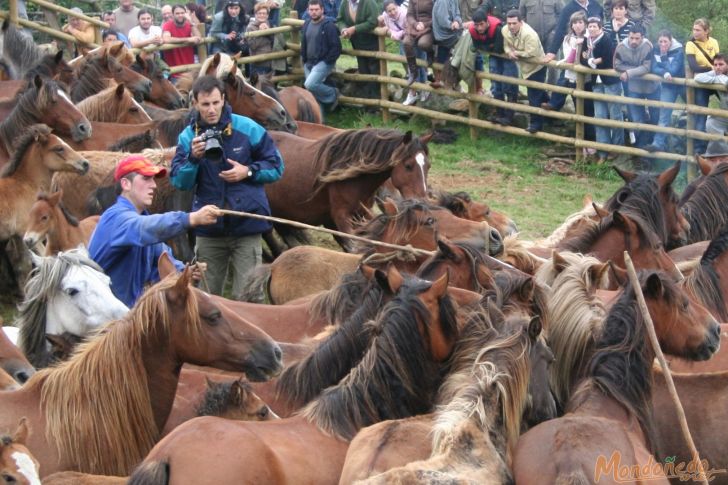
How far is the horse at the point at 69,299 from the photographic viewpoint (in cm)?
618

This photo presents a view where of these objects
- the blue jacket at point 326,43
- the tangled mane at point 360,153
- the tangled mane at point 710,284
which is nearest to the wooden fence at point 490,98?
the blue jacket at point 326,43

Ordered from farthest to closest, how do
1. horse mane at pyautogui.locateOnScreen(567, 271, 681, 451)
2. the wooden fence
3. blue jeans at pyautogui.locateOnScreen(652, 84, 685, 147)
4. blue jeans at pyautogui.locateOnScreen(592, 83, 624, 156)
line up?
blue jeans at pyautogui.locateOnScreen(592, 83, 624, 156) < blue jeans at pyautogui.locateOnScreen(652, 84, 685, 147) < the wooden fence < horse mane at pyautogui.locateOnScreen(567, 271, 681, 451)

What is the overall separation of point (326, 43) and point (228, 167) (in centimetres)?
846

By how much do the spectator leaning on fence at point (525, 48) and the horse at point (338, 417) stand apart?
1009 cm

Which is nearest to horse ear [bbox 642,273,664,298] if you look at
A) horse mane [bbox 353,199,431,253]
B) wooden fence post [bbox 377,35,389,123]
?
horse mane [bbox 353,199,431,253]

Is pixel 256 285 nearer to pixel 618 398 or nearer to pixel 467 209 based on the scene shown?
pixel 467 209

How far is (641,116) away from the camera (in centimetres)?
1481

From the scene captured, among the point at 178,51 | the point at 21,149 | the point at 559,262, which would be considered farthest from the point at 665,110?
the point at 21,149

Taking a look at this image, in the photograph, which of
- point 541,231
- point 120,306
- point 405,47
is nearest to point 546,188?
point 541,231

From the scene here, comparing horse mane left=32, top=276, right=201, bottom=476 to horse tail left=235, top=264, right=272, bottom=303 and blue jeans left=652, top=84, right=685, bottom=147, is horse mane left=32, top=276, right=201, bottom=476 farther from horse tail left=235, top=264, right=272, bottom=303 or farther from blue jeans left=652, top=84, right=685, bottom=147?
blue jeans left=652, top=84, right=685, bottom=147

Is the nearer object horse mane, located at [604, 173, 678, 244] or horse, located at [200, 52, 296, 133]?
horse mane, located at [604, 173, 678, 244]

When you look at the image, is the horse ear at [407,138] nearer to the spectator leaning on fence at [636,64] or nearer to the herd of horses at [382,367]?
the herd of horses at [382,367]

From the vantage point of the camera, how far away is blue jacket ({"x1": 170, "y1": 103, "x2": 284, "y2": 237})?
8.05 meters

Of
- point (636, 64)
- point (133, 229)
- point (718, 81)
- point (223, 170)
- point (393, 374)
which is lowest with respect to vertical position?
point (718, 81)
